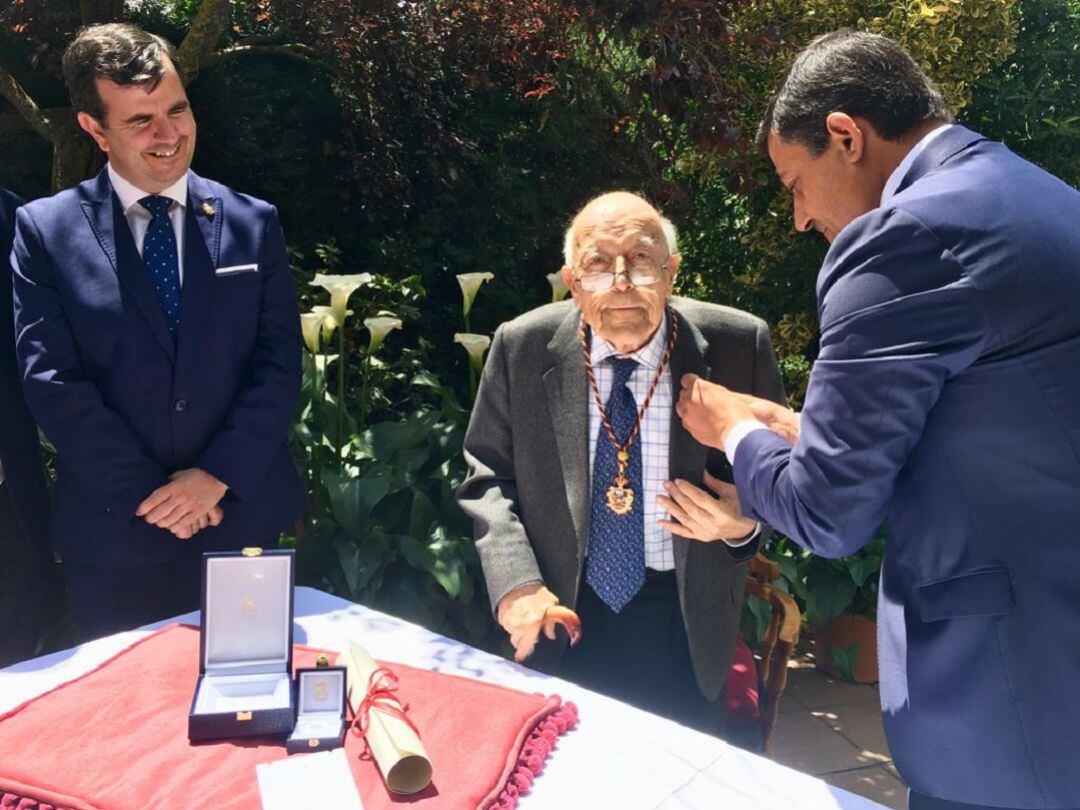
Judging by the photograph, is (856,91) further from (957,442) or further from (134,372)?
(134,372)

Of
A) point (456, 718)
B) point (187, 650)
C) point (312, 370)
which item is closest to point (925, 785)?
point (456, 718)

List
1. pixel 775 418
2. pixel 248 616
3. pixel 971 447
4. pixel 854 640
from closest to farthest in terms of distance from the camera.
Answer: pixel 971 447
pixel 248 616
pixel 775 418
pixel 854 640

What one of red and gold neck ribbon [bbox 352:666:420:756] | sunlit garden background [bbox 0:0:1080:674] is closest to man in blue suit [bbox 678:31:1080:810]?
red and gold neck ribbon [bbox 352:666:420:756]

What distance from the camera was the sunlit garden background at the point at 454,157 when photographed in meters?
3.65

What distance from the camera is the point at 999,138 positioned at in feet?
17.0

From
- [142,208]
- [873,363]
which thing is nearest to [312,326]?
[142,208]

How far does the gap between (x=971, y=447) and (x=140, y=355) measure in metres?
1.98

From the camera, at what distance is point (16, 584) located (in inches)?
106

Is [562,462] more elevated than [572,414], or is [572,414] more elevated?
[572,414]

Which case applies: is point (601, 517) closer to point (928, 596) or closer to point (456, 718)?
point (456, 718)

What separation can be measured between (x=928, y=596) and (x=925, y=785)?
313mm

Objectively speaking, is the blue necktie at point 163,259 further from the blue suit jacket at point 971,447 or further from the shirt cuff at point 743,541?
the blue suit jacket at point 971,447

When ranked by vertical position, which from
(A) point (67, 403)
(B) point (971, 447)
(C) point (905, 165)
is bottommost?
(A) point (67, 403)

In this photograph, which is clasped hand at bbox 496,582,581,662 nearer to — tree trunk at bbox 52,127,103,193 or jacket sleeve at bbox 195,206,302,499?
jacket sleeve at bbox 195,206,302,499
